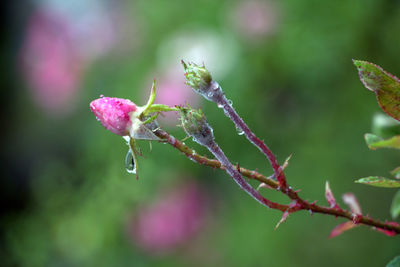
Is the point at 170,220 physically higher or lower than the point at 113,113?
lower

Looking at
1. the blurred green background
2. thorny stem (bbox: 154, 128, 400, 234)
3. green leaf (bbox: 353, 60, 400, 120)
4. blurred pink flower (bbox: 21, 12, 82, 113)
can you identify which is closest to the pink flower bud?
thorny stem (bbox: 154, 128, 400, 234)

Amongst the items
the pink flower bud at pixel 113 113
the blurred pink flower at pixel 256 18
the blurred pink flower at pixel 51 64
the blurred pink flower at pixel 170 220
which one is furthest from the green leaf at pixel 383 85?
the blurred pink flower at pixel 51 64

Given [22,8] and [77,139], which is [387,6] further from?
[22,8]

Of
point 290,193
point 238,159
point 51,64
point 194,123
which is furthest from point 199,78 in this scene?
point 51,64

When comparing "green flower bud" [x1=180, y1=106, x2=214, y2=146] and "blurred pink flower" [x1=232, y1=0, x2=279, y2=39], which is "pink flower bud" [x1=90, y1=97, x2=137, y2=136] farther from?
"blurred pink flower" [x1=232, y1=0, x2=279, y2=39]

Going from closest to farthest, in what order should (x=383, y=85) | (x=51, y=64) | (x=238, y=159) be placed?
1. (x=383, y=85)
2. (x=238, y=159)
3. (x=51, y=64)

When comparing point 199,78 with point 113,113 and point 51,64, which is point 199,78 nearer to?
point 113,113

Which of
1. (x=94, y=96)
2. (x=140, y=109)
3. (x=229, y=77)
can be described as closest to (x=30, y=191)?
(x=94, y=96)
